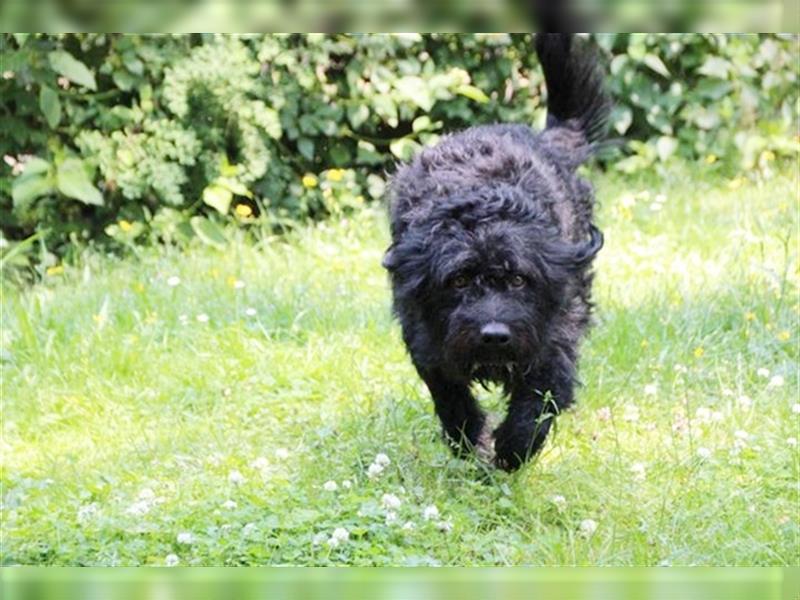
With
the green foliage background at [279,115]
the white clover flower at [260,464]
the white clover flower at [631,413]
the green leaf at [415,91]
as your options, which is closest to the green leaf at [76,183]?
the green foliage background at [279,115]

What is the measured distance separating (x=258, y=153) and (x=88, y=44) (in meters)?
1.30

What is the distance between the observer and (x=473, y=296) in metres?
3.79

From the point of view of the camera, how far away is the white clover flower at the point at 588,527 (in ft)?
12.0

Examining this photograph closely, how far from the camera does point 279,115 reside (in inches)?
325

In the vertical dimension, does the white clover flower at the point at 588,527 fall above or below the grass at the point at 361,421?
above

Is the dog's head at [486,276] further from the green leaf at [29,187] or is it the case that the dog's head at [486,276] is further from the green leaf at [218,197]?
the green leaf at [29,187]

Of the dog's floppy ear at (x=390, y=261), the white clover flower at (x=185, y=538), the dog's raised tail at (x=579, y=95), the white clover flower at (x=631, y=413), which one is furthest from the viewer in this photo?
the dog's raised tail at (x=579, y=95)

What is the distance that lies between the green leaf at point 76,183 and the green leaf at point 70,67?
0.58 metres

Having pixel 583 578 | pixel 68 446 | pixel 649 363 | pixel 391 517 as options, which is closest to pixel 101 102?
pixel 68 446

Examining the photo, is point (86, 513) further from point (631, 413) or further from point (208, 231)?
point (208, 231)

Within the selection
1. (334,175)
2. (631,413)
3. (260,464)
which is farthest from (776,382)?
(334,175)

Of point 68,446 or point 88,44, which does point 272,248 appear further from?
point 68,446

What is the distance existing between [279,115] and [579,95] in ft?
11.1

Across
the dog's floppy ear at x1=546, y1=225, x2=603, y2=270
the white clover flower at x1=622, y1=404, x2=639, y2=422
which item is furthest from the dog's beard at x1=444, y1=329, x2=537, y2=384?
the white clover flower at x1=622, y1=404, x2=639, y2=422
